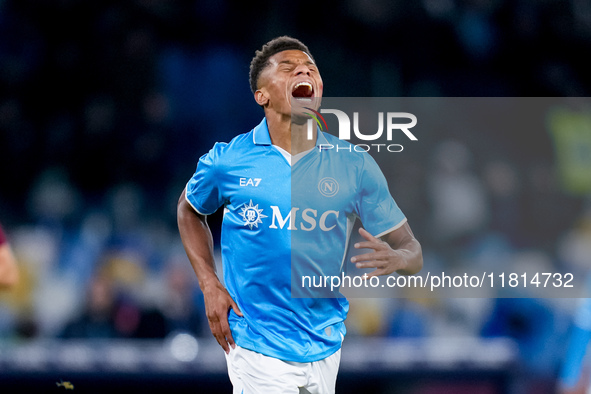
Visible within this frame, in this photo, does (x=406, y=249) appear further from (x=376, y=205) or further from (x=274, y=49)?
(x=274, y=49)

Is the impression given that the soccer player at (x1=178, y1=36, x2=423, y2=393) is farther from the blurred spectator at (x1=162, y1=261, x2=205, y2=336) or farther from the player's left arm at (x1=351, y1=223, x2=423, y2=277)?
the blurred spectator at (x1=162, y1=261, x2=205, y2=336)

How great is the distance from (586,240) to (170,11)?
6.10 meters

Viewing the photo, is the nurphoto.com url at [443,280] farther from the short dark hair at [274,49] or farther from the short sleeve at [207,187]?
the short dark hair at [274,49]

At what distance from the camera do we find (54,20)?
10.3m

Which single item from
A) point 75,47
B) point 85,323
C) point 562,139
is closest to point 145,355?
point 85,323

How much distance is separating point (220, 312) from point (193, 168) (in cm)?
527

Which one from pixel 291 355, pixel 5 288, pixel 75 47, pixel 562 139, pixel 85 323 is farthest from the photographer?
pixel 75 47

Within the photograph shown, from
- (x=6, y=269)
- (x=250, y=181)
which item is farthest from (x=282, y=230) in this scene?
(x=6, y=269)

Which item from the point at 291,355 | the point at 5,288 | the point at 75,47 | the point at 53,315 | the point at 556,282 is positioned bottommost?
the point at 291,355

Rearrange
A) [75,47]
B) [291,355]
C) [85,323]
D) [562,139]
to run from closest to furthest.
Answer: [291,355]
[85,323]
[562,139]
[75,47]

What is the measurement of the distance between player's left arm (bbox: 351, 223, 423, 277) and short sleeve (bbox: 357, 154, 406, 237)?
5 cm

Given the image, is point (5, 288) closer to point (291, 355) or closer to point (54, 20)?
point (291, 355)

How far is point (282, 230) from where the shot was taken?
3.77 m

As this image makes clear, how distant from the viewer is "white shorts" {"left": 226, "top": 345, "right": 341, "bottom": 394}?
3.67 metres
